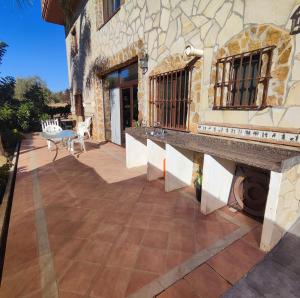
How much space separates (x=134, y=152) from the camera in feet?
15.4

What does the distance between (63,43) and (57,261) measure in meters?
12.8

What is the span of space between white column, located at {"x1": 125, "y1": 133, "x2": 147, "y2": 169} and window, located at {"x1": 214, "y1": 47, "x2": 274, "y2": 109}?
2.17m

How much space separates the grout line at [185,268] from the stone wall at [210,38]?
1.51 metres

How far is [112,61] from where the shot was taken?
20.0 feet

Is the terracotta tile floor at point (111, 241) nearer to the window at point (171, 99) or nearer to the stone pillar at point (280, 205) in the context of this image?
the stone pillar at point (280, 205)

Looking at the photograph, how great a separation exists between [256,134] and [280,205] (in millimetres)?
1042

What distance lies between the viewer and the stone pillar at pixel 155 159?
369 cm

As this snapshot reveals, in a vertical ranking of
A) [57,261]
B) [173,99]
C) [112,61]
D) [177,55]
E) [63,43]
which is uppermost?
[63,43]

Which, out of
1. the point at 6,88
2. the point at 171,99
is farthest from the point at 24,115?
the point at 171,99

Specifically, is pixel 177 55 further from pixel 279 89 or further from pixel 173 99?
pixel 279 89

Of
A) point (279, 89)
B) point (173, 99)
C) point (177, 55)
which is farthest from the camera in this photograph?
point (173, 99)

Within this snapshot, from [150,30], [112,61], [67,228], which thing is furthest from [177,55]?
[67,228]

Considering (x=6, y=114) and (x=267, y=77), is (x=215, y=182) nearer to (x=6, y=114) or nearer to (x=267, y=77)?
(x=267, y=77)

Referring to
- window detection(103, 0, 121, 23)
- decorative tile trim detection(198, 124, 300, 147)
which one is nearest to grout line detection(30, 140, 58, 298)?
decorative tile trim detection(198, 124, 300, 147)
